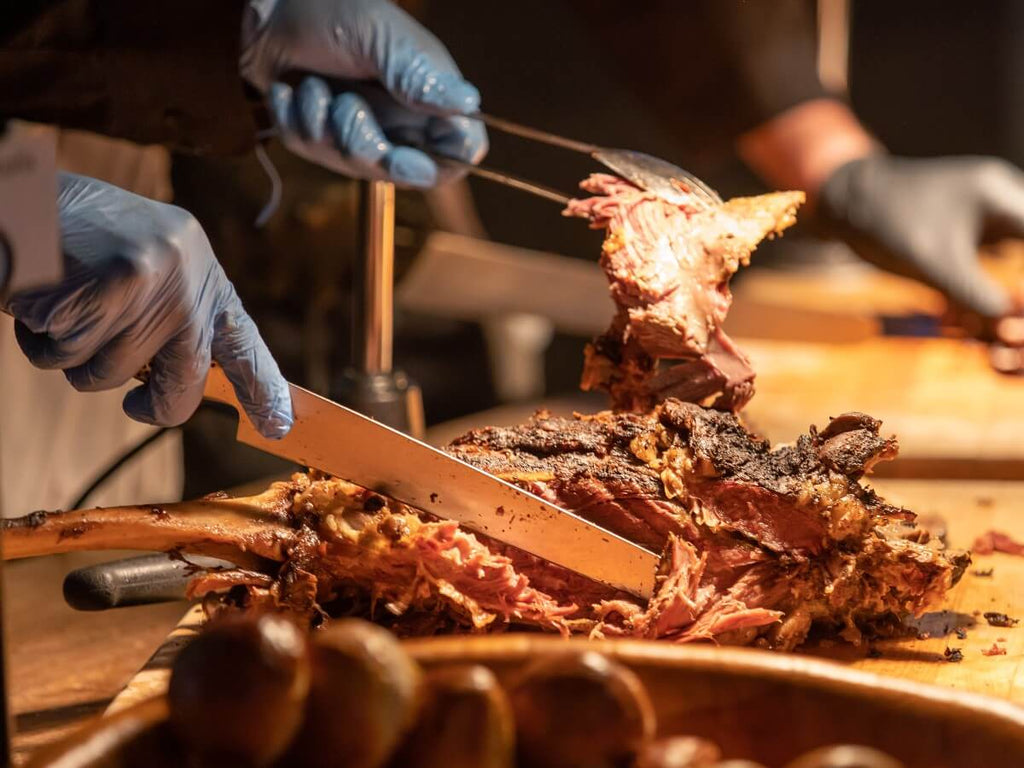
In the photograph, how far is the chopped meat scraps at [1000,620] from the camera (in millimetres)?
1953

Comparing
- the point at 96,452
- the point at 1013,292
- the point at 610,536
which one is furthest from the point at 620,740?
the point at 1013,292

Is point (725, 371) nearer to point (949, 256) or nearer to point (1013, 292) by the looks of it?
point (949, 256)

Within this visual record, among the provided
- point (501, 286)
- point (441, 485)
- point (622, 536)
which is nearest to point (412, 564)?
point (441, 485)

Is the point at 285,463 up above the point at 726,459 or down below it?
below

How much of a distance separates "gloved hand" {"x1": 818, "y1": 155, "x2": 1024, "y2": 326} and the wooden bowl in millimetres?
2997

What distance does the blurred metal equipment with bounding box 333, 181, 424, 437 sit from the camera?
258cm

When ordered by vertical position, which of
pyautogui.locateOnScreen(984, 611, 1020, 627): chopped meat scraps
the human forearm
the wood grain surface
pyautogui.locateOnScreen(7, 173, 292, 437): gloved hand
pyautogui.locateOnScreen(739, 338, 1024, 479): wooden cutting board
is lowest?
the wood grain surface

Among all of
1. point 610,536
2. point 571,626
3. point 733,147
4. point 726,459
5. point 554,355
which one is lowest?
point 554,355

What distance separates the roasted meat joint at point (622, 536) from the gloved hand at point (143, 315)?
0.17 m

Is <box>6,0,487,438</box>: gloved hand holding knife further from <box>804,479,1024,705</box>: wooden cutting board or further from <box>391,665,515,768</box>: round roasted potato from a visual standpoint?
<box>804,479,1024,705</box>: wooden cutting board

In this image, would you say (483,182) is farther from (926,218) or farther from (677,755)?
(677,755)

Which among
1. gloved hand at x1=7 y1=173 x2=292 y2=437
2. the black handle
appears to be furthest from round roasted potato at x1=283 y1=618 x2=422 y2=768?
the black handle

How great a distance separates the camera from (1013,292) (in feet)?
13.6

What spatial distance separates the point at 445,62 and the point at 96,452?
180cm
